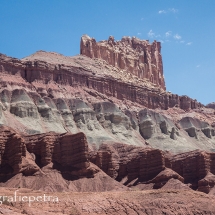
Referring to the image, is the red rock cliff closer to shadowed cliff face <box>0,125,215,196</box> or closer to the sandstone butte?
the sandstone butte

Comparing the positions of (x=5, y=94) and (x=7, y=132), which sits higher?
(x=5, y=94)

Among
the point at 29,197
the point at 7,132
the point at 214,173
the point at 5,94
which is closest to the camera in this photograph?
the point at 29,197

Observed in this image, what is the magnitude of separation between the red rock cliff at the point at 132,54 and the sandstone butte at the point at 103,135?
406 millimetres

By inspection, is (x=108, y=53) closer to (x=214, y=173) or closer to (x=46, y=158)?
(x=214, y=173)

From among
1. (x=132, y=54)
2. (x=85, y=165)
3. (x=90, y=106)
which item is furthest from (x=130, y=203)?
(x=132, y=54)

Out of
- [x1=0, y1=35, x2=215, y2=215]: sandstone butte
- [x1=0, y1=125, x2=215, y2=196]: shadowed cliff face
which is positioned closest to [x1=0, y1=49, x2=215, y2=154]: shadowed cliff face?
[x1=0, y1=35, x2=215, y2=215]: sandstone butte

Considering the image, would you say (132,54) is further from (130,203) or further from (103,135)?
(130,203)

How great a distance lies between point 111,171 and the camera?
88750 millimetres

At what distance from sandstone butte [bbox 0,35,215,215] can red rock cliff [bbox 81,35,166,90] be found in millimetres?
406

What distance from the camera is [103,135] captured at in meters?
109

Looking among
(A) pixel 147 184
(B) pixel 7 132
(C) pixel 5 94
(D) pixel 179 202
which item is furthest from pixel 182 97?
(D) pixel 179 202

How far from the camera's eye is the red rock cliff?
530 feet

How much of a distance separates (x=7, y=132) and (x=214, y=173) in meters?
36.4

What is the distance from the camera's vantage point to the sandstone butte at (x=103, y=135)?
57188 millimetres
